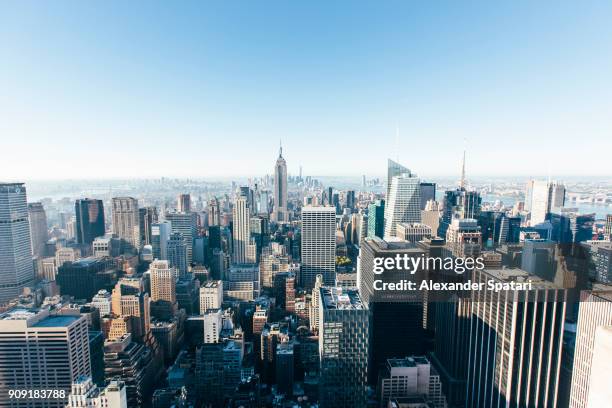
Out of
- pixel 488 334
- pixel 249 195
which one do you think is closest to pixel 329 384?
pixel 488 334

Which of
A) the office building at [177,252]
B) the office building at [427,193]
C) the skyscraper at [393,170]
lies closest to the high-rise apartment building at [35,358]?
the office building at [177,252]

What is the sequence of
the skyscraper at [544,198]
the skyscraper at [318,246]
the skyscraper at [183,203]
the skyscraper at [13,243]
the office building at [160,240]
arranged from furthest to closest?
1. the skyscraper at [183,203]
2. the office building at [160,240]
3. the skyscraper at [318,246]
4. the skyscraper at [544,198]
5. the skyscraper at [13,243]

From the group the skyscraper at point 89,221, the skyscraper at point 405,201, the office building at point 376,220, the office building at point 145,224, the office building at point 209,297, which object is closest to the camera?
the office building at point 209,297

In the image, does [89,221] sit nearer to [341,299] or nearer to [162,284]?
[162,284]

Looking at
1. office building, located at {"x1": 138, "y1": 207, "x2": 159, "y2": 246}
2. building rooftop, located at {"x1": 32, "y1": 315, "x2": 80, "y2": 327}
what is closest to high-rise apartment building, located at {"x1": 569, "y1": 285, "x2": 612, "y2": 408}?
building rooftop, located at {"x1": 32, "y1": 315, "x2": 80, "y2": 327}

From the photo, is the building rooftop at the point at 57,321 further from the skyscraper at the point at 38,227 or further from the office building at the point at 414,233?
the office building at the point at 414,233

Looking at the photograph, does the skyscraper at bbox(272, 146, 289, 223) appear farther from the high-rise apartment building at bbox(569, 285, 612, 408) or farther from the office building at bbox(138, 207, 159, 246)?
the high-rise apartment building at bbox(569, 285, 612, 408)
